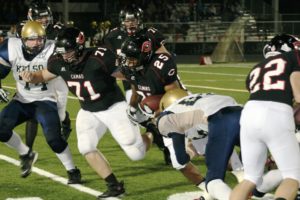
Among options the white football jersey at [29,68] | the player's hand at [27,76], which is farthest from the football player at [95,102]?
the white football jersey at [29,68]

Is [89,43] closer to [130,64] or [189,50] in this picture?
[189,50]

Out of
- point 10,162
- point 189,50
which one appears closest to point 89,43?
point 189,50

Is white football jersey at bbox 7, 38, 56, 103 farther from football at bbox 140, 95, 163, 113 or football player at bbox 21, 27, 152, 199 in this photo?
football at bbox 140, 95, 163, 113

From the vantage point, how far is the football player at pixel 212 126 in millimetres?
5020

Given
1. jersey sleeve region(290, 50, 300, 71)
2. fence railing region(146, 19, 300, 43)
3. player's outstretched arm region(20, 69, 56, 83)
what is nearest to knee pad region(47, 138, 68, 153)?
player's outstretched arm region(20, 69, 56, 83)

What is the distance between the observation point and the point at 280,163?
15.0ft

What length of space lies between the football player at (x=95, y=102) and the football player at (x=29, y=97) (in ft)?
1.55

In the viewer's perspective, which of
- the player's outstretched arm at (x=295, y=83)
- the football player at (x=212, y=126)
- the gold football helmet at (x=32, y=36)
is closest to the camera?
the player's outstretched arm at (x=295, y=83)

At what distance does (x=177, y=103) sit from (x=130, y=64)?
3.34 ft

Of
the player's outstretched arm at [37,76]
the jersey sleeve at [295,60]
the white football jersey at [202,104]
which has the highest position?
the jersey sleeve at [295,60]

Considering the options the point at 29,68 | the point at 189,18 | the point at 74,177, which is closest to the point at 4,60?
the point at 29,68

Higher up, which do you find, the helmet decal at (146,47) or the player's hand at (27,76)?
the helmet decal at (146,47)

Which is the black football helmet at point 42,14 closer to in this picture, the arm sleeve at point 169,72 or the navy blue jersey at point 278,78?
the arm sleeve at point 169,72

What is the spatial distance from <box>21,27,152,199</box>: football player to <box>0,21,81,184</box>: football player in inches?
18.6
